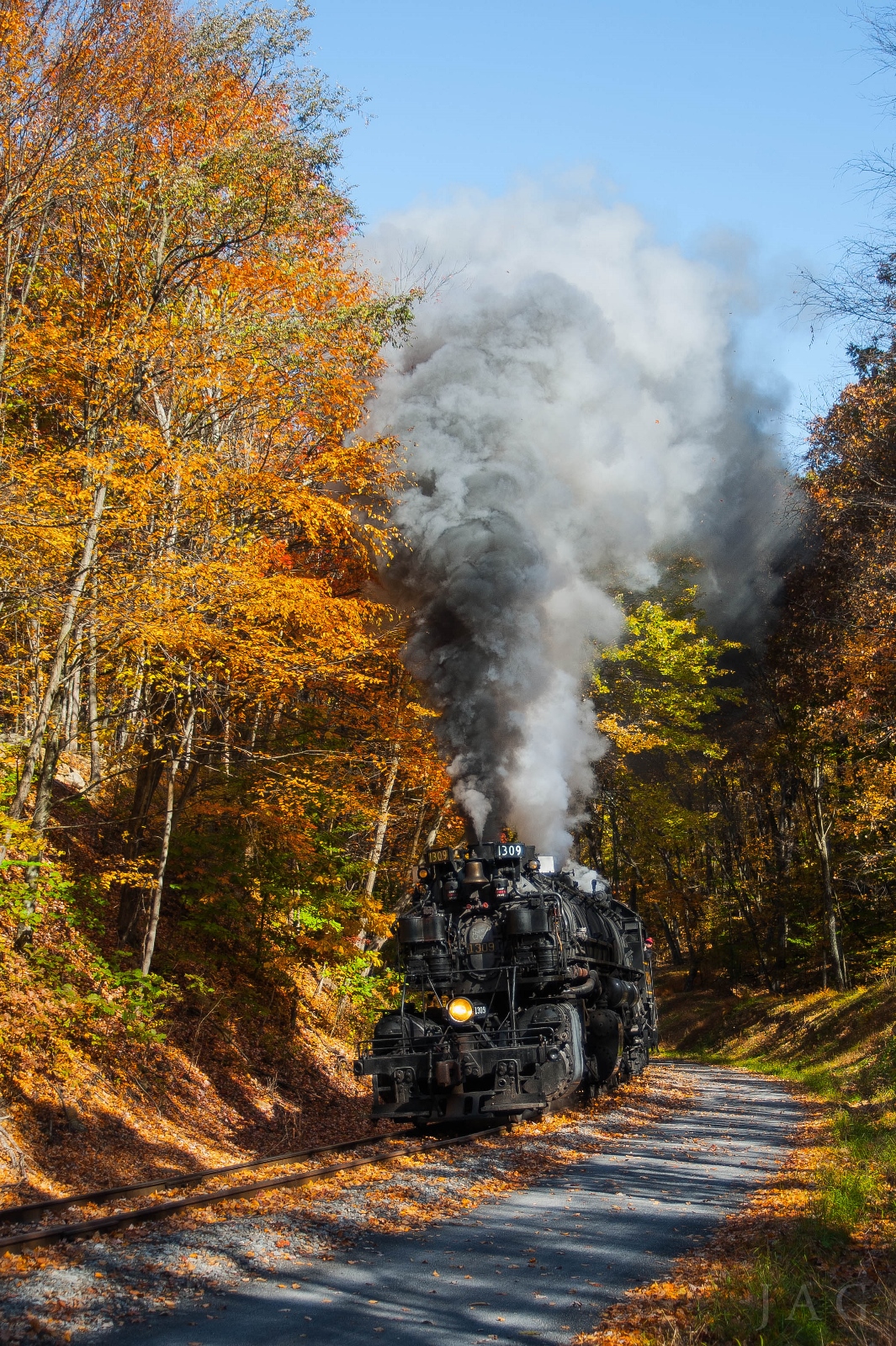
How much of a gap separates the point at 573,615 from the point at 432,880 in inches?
306

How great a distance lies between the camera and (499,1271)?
5527 millimetres

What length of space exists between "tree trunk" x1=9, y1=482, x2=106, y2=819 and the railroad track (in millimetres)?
3687

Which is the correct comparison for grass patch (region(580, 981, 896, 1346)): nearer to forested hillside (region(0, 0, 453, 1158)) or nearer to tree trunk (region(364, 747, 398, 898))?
forested hillside (region(0, 0, 453, 1158))

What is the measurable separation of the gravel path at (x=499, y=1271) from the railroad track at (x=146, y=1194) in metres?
1.27

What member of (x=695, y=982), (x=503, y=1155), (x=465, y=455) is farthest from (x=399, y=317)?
(x=695, y=982)

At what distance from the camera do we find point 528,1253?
589cm

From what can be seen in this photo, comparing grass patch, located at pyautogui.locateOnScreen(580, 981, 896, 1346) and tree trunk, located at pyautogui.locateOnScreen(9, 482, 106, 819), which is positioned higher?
tree trunk, located at pyautogui.locateOnScreen(9, 482, 106, 819)

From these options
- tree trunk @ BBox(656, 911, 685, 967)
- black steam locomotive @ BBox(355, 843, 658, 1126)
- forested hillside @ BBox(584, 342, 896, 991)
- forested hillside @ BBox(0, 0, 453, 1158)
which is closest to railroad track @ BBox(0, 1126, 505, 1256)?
black steam locomotive @ BBox(355, 843, 658, 1126)

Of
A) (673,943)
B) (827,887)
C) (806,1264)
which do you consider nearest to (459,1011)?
(806,1264)

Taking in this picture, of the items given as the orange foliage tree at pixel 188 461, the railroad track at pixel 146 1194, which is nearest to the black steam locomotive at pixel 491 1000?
the railroad track at pixel 146 1194

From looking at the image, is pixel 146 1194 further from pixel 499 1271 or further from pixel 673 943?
pixel 673 943

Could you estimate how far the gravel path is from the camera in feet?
15.1

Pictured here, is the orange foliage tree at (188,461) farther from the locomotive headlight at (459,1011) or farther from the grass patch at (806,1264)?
the grass patch at (806,1264)

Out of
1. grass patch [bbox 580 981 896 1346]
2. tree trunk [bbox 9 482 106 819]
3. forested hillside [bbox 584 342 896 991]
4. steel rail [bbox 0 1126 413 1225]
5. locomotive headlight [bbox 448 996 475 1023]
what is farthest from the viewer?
forested hillside [bbox 584 342 896 991]
